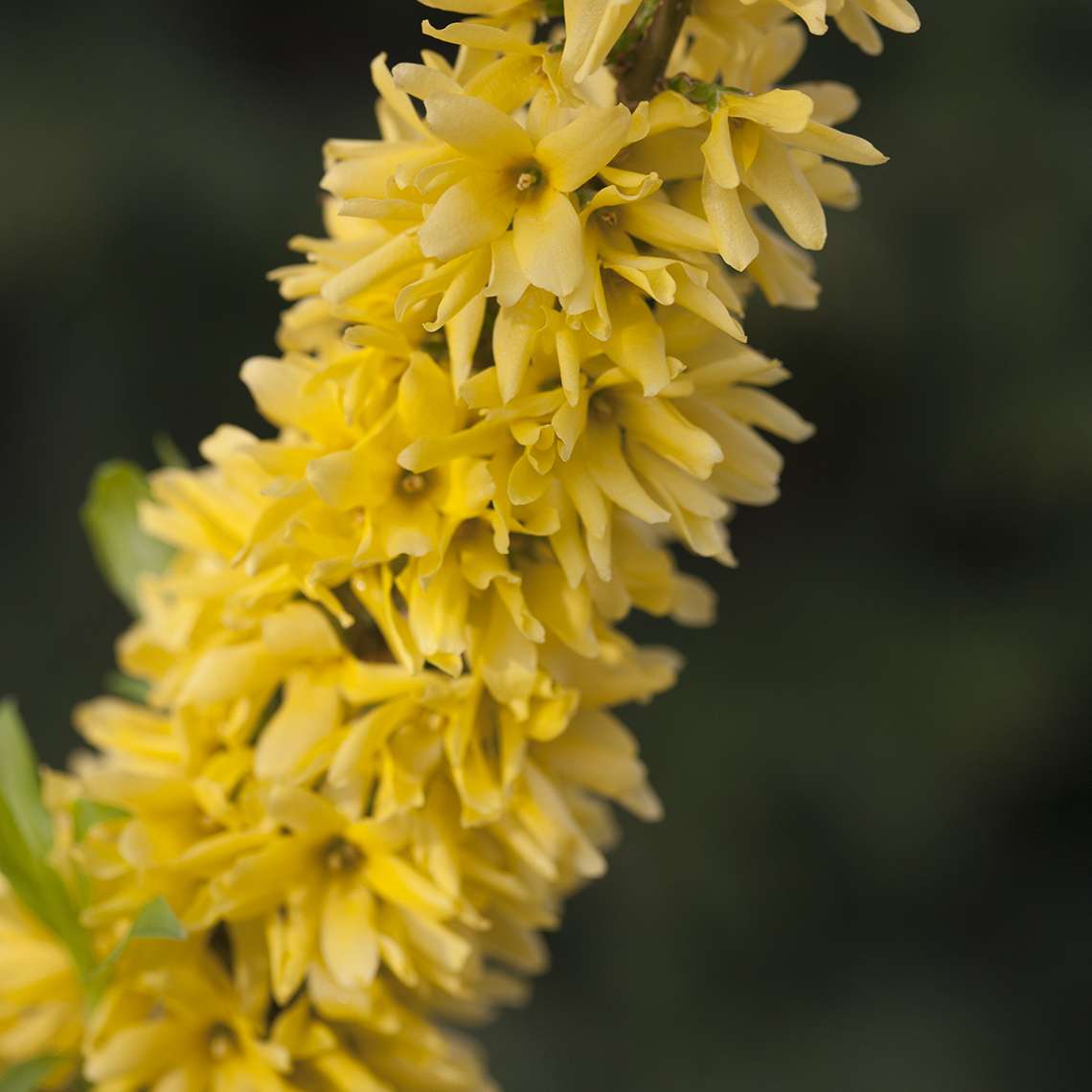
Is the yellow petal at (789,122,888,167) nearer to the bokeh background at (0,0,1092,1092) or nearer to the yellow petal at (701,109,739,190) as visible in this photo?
the yellow petal at (701,109,739,190)

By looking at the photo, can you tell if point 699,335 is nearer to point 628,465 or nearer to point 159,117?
point 628,465

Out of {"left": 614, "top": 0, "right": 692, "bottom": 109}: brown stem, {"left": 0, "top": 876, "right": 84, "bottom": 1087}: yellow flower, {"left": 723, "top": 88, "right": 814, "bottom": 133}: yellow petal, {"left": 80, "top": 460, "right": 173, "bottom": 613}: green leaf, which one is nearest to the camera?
{"left": 723, "top": 88, "right": 814, "bottom": 133}: yellow petal

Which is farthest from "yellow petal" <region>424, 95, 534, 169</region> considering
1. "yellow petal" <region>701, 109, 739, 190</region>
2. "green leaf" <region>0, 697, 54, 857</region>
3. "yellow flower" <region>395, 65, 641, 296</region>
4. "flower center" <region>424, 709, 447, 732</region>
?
"green leaf" <region>0, 697, 54, 857</region>

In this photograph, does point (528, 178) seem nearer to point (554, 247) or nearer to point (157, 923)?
point (554, 247)

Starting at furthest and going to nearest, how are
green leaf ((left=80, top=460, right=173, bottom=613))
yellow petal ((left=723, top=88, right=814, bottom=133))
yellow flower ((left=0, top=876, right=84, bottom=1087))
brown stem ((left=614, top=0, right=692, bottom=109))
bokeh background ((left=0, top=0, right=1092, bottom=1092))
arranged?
1. bokeh background ((left=0, top=0, right=1092, bottom=1092))
2. green leaf ((left=80, top=460, right=173, bottom=613))
3. yellow flower ((left=0, top=876, right=84, bottom=1087))
4. brown stem ((left=614, top=0, right=692, bottom=109))
5. yellow petal ((left=723, top=88, right=814, bottom=133))

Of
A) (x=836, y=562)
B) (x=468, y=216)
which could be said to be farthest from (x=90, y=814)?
(x=836, y=562)

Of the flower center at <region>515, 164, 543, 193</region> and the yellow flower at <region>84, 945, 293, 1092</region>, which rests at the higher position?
the flower center at <region>515, 164, 543, 193</region>

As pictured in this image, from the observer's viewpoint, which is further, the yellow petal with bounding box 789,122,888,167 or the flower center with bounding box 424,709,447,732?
the flower center with bounding box 424,709,447,732

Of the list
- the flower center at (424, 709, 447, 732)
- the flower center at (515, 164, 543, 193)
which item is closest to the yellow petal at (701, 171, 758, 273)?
the flower center at (515, 164, 543, 193)

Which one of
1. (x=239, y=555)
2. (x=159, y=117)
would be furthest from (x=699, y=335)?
(x=159, y=117)
